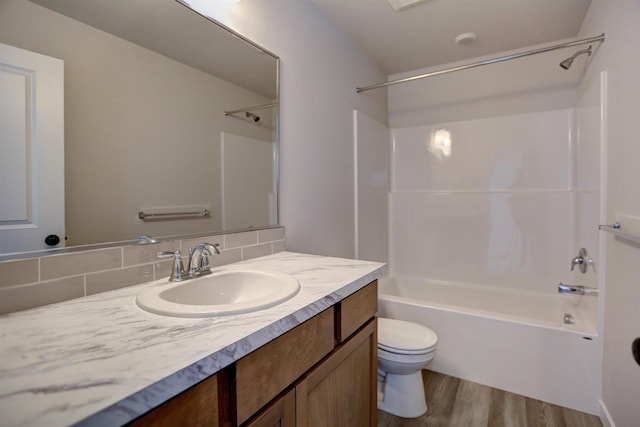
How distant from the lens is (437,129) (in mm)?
2707

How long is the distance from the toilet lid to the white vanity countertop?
2.90ft

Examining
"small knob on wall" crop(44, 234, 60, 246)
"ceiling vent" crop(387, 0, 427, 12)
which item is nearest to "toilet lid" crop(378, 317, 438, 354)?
"small knob on wall" crop(44, 234, 60, 246)

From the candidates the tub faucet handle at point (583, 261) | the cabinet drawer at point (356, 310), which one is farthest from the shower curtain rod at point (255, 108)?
the tub faucet handle at point (583, 261)

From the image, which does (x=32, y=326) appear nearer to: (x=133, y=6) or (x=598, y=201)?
(x=133, y=6)

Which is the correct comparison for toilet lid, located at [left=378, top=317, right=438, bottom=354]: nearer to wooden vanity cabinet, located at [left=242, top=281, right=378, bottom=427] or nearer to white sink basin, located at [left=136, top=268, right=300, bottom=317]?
wooden vanity cabinet, located at [left=242, top=281, right=378, bottom=427]

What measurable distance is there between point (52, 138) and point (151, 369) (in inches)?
29.4

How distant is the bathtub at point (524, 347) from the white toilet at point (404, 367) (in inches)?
15.0

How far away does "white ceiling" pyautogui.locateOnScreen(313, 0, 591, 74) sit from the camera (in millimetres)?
1820

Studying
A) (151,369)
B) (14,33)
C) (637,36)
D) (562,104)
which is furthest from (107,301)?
(562,104)

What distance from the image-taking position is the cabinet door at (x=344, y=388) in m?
0.81

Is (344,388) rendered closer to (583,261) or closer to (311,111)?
(311,111)

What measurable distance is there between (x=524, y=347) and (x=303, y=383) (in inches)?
63.9

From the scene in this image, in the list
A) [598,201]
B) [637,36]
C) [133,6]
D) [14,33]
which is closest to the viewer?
[14,33]

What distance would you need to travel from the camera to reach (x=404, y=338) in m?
1.64
